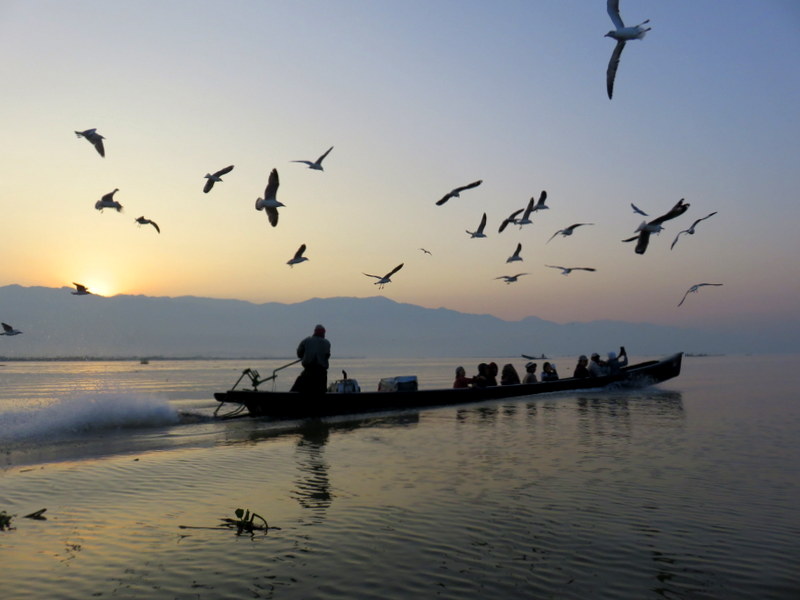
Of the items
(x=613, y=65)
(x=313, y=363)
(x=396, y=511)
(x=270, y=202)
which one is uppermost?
(x=613, y=65)

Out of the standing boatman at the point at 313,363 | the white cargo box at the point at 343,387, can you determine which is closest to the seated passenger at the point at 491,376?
the white cargo box at the point at 343,387

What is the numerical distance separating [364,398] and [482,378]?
6.54 metres

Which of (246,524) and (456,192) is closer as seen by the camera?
(246,524)

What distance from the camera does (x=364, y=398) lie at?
71.2 feet

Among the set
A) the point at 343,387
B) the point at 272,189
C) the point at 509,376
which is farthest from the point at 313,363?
the point at 509,376

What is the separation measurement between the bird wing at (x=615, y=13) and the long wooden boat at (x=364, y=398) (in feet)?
42.3

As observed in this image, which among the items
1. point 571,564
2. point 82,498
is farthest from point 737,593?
point 82,498

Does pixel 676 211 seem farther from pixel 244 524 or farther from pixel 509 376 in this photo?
pixel 509 376

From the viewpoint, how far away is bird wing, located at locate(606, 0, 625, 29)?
12559 mm

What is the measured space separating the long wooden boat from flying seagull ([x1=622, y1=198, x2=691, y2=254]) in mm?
10219

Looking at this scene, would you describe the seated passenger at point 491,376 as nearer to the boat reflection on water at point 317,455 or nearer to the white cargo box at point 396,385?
the white cargo box at point 396,385

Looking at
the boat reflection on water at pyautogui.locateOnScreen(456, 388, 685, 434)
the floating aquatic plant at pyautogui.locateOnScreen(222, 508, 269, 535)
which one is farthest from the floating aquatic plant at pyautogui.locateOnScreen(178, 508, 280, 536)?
the boat reflection on water at pyautogui.locateOnScreen(456, 388, 685, 434)

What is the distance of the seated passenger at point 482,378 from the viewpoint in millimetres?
26406

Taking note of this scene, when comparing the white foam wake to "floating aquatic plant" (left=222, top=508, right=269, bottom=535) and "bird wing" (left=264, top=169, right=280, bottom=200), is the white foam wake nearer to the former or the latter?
"bird wing" (left=264, top=169, right=280, bottom=200)
